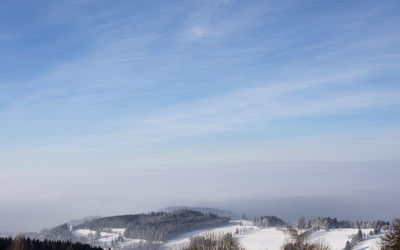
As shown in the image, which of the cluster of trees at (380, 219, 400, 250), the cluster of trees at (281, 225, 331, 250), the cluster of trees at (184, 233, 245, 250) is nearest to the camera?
the cluster of trees at (281, 225, 331, 250)

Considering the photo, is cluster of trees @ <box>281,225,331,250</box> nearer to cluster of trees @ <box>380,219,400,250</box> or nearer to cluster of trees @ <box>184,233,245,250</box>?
cluster of trees @ <box>380,219,400,250</box>

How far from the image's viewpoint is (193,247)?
75438 millimetres

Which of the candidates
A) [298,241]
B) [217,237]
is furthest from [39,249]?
[298,241]

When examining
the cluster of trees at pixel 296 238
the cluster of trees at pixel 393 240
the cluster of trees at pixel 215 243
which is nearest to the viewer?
the cluster of trees at pixel 296 238

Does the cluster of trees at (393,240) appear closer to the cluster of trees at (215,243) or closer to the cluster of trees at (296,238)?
the cluster of trees at (296,238)

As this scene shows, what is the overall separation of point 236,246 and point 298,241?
3600 cm

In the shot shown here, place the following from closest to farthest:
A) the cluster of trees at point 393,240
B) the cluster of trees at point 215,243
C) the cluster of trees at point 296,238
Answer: the cluster of trees at point 296,238 < the cluster of trees at point 393,240 < the cluster of trees at point 215,243

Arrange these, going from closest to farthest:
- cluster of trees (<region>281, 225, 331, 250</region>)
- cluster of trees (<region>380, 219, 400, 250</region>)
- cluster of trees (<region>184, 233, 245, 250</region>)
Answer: cluster of trees (<region>281, 225, 331, 250</region>) → cluster of trees (<region>380, 219, 400, 250</region>) → cluster of trees (<region>184, 233, 245, 250</region>)

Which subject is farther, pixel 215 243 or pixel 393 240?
pixel 215 243

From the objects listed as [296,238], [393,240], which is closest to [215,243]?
[296,238]

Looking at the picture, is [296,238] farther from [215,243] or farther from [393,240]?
[215,243]

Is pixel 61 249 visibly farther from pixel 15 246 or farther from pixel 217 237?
pixel 217 237

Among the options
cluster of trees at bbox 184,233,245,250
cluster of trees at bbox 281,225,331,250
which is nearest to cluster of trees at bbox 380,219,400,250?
cluster of trees at bbox 281,225,331,250

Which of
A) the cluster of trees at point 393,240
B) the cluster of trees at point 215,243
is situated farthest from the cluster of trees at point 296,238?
the cluster of trees at point 215,243
